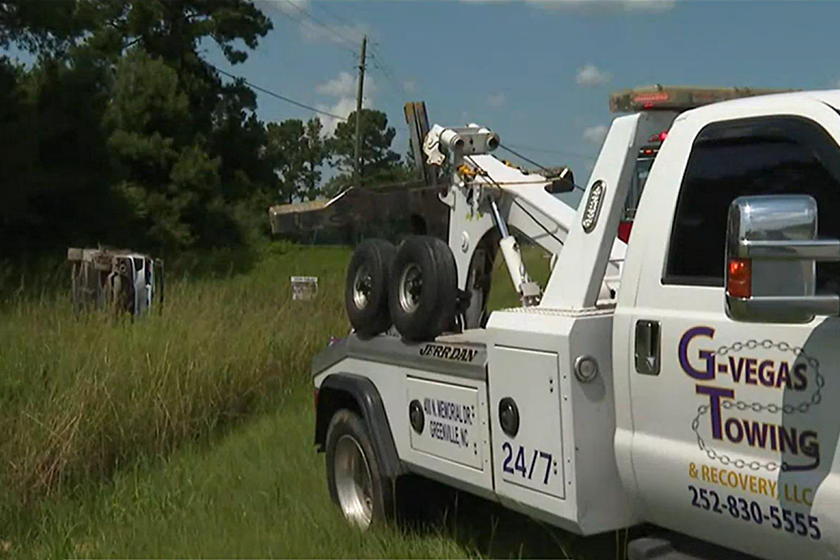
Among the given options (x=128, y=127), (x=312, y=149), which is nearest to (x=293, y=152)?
(x=312, y=149)

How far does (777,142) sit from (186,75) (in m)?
42.2

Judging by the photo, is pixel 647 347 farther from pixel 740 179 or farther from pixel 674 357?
pixel 740 179

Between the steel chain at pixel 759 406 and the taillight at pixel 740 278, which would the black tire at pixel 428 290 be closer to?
the steel chain at pixel 759 406

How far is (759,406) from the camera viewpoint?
3590mm

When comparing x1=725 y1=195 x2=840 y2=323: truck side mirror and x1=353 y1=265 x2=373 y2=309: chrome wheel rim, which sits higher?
x1=725 y1=195 x2=840 y2=323: truck side mirror

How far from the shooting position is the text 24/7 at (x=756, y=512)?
3.46m

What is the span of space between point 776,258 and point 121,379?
6760 millimetres

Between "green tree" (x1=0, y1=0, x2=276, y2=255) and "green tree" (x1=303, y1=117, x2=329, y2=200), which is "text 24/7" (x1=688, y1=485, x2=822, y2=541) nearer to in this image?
"green tree" (x1=0, y1=0, x2=276, y2=255)

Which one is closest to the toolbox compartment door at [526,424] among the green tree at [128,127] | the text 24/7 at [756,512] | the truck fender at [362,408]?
the text 24/7 at [756,512]

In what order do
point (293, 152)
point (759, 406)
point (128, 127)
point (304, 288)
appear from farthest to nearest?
point (293, 152) < point (128, 127) < point (304, 288) < point (759, 406)

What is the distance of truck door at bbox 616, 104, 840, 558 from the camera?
343 cm

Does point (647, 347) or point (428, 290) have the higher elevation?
point (428, 290)

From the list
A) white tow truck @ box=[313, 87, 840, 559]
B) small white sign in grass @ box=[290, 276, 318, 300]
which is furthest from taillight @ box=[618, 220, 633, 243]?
small white sign in grass @ box=[290, 276, 318, 300]

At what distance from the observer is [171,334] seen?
408 inches
